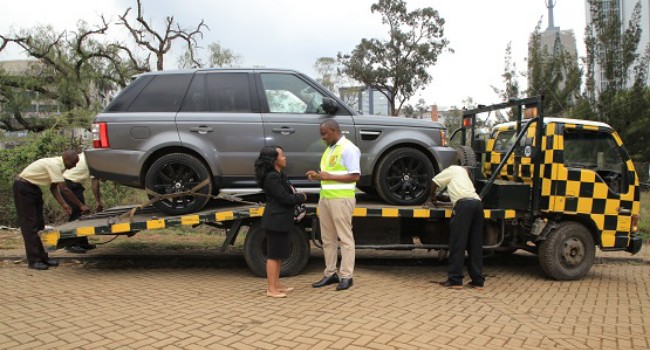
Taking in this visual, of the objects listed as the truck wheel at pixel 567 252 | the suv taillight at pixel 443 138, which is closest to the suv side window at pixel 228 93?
the suv taillight at pixel 443 138

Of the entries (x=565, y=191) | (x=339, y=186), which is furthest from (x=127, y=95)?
(x=565, y=191)

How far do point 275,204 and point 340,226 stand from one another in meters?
0.78

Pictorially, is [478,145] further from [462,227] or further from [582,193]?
[462,227]

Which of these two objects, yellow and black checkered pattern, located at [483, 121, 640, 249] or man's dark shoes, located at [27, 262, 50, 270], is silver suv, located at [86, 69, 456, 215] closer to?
yellow and black checkered pattern, located at [483, 121, 640, 249]

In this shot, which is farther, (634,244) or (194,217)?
(634,244)

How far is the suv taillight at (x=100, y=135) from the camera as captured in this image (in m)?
5.81

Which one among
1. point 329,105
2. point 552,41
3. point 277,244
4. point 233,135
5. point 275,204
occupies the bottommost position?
point 277,244

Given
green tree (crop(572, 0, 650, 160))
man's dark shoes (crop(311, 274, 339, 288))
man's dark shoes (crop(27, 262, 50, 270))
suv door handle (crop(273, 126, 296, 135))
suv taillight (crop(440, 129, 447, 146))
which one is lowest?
man's dark shoes (crop(27, 262, 50, 270))

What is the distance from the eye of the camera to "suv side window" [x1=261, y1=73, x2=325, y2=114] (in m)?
6.16

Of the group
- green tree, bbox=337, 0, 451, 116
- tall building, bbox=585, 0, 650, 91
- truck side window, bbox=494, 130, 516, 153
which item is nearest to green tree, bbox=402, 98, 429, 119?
green tree, bbox=337, 0, 451, 116

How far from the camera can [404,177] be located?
625 centimetres

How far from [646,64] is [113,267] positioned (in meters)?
17.6

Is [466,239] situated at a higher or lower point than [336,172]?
lower

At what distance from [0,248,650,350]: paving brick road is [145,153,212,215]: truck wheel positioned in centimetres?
88
